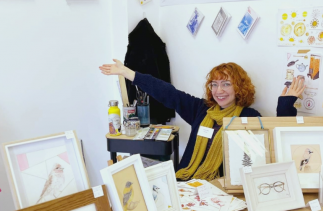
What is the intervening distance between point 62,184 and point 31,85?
121cm

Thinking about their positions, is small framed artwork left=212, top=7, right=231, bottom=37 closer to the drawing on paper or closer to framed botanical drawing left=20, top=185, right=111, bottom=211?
the drawing on paper

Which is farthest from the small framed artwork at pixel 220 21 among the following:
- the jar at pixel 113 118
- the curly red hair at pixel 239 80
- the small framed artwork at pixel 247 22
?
the jar at pixel 113 118

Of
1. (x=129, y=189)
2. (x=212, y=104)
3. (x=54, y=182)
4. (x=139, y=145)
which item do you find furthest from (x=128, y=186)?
(x=212, y=104)

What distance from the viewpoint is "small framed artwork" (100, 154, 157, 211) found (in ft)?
3.72

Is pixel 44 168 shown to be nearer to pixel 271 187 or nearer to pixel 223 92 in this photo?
pixel 271 187

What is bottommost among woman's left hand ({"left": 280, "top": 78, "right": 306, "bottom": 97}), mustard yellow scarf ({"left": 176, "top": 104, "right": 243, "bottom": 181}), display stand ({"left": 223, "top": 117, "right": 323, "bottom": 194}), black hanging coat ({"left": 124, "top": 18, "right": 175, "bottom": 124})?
mustard yellow scarf ({"left": 176, "top": 104, "right": 243, "bottom": 181})

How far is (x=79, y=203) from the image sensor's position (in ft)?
A: 3.60

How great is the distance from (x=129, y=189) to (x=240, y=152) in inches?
23.8

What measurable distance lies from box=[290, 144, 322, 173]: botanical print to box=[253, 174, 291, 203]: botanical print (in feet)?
0.47

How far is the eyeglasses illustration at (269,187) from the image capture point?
1.33 m

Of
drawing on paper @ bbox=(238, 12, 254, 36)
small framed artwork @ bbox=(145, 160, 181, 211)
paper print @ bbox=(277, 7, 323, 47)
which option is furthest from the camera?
drawing on paper @ bbox=(238, 12, 254, 36)

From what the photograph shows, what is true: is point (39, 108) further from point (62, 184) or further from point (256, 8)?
point (256, 8)

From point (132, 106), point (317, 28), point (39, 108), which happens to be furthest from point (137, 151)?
point (317, 28)

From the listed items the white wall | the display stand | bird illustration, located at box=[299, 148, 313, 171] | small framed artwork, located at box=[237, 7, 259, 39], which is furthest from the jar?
bird illustration, located at box=[299, 148, 313, 171]
